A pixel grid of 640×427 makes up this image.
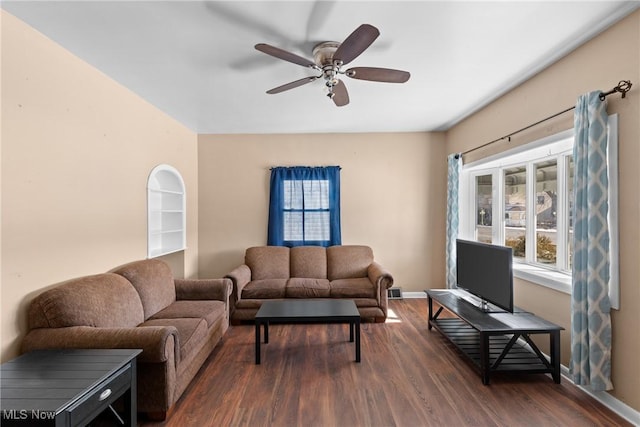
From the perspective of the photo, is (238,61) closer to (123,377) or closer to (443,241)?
(123,377)

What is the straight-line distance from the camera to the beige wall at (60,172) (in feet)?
6.31

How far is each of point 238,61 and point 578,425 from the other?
353 centimetres

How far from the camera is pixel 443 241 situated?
482 cm

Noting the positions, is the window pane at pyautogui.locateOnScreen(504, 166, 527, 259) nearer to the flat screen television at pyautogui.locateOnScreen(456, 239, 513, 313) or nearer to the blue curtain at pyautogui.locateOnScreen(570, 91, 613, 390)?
the flat screen television at pyautogui.locateOnScreen(456, 239, 513, 313)

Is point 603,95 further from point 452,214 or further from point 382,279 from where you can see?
point 382,279

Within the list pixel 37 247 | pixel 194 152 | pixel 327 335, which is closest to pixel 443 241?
pixel 327 335

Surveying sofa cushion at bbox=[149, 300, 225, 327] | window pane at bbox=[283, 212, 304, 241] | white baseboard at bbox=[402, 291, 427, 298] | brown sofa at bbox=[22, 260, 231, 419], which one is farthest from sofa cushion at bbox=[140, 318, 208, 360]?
white baseboard at bbox=[402, 291, 427, 298]

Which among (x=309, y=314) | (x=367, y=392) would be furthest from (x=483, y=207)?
(x=367, y=392)

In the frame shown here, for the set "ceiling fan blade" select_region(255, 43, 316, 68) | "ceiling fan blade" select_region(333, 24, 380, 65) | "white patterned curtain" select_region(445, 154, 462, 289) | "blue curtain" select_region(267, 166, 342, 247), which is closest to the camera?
"ceiling fan blade" select_region(333, 24, 380, 65)

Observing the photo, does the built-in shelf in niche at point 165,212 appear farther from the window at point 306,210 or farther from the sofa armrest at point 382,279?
the sofa armrest at point 382,279

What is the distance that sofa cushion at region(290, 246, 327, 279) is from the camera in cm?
442

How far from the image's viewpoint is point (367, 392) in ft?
7.63

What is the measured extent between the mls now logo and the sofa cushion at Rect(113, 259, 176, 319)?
1.40 meters

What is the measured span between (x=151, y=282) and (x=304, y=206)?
2.44 meters
